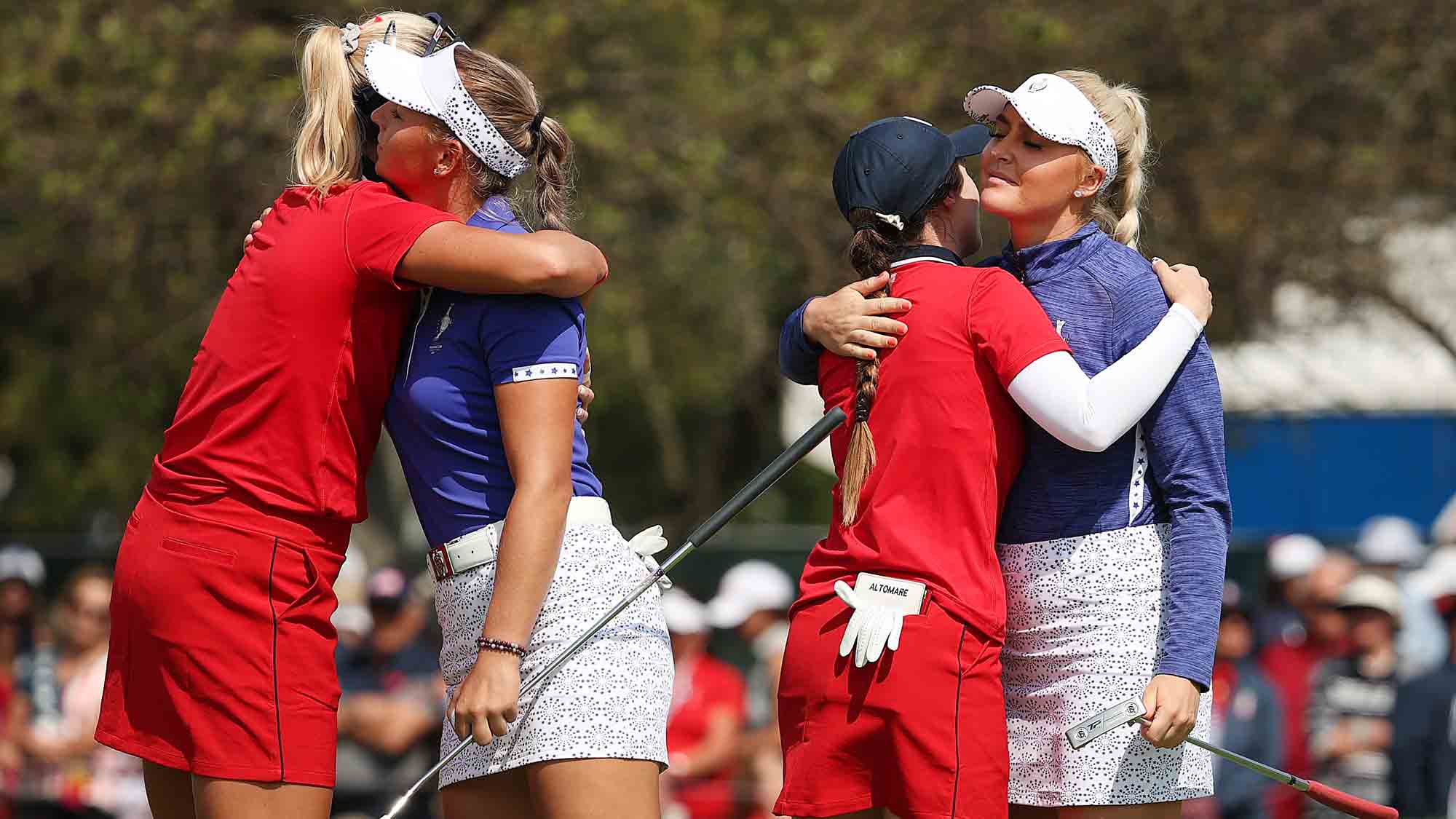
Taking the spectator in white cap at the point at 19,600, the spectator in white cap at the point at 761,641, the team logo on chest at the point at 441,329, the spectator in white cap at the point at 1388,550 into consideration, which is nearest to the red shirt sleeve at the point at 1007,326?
the team logo on chest at the point at 441,329

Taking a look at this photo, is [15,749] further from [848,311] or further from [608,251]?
[848,311]

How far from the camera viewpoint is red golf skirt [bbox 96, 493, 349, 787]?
2953 mm

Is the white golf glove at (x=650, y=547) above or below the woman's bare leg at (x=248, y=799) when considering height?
above

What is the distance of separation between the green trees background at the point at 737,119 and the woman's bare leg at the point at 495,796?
260 inches

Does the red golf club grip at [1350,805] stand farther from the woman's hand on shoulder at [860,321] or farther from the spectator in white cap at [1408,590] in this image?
the spectator in white cap at [1408,590]

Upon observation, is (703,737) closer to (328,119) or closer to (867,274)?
(867,274)

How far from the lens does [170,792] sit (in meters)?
3.06

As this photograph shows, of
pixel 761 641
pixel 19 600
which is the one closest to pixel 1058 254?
pixel 761 641

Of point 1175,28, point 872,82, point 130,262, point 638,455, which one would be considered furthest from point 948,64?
point 638,455

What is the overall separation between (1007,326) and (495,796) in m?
1.23

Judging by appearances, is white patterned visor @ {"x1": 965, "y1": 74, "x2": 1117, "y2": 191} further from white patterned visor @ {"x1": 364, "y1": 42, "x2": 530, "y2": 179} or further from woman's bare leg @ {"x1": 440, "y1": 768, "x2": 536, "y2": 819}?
woman's bare leg @ {"x1": 440, "y1": 768, "x2": 536, "y2": 819}

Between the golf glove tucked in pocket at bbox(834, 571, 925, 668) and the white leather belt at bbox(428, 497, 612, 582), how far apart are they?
46cm

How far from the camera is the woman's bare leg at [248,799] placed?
9.62 ft

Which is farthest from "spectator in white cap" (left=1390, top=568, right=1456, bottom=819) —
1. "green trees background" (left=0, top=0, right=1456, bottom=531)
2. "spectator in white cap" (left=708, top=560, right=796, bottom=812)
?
"green trees background" (left=0, top=0, right=1456, bottom=531)
